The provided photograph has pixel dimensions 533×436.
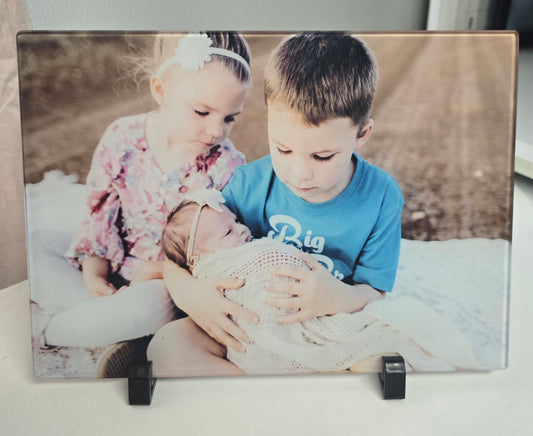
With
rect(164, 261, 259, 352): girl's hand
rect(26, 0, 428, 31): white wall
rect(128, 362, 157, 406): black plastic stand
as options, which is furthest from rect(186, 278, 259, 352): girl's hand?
rect(26, 0, 428, 31): white wall

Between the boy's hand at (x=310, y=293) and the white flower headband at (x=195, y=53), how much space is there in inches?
11.1

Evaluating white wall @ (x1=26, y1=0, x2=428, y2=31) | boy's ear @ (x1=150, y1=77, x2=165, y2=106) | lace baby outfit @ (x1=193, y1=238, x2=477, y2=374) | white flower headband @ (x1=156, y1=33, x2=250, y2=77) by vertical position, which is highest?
white wall @ (x1=26, y1=0, x2=428, y2=31)

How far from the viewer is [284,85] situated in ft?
2.40

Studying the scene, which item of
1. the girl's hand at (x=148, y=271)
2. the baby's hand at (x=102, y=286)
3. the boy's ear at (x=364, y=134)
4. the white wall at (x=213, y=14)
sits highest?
the white wall at (x=213, y=14)

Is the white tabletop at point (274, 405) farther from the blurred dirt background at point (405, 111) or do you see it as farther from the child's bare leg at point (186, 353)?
the blurred dirt background at point (405, 111)

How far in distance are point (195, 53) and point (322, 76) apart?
0.54ft

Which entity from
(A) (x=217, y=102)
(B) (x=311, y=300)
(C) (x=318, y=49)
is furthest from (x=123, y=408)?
(C) (x=318, y=49)

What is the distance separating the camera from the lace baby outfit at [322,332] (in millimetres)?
773

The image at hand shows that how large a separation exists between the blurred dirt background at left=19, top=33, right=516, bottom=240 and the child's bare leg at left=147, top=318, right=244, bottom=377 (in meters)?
0.24

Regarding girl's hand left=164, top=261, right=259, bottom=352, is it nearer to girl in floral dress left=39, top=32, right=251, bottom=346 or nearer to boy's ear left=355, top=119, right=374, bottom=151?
girl in floral dress left=39, top=32, right=251, bottom=346

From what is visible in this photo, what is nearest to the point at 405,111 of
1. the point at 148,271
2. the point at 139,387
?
the point at 148,271

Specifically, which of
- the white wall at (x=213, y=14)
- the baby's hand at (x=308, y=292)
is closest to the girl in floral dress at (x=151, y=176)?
the baby's hand at (x=308, y=292)

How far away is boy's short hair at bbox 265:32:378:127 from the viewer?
72 cm

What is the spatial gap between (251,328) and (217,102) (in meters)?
0.31
